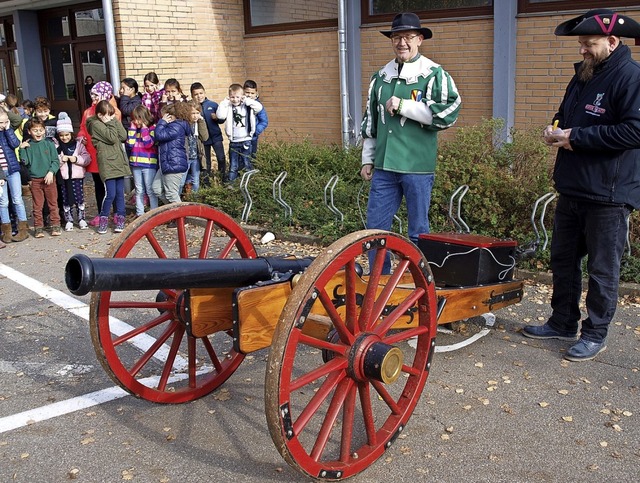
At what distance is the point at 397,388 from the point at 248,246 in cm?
125

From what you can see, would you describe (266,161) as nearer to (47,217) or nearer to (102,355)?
(47,217)

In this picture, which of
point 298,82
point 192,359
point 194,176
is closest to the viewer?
point 192,359

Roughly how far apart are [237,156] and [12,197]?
3.15 m

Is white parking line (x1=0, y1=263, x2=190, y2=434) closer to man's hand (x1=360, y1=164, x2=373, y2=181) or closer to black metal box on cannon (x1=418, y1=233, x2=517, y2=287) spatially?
black metal box on cannon (x1=418, y1=233, x2=517, y2=287)

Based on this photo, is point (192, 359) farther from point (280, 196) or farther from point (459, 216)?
point (280, 196)

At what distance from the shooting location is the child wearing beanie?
923 cm

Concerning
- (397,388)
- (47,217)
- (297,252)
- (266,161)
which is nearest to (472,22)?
(266,161)

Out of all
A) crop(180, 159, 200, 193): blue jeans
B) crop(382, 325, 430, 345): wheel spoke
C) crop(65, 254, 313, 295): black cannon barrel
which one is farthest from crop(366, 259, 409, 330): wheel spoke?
crop(180, 159, 200, 193): blue jeans

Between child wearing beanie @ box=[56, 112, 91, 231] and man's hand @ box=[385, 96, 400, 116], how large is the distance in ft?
17.2

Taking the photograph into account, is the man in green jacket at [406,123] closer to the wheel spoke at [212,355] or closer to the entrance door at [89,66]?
the wheel spoke at [212,355]

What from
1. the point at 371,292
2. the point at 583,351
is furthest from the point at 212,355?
the point at 583,351

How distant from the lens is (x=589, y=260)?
4730 mm

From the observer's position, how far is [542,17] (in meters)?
9.25

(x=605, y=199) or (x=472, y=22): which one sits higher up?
(x=472, y=22)
